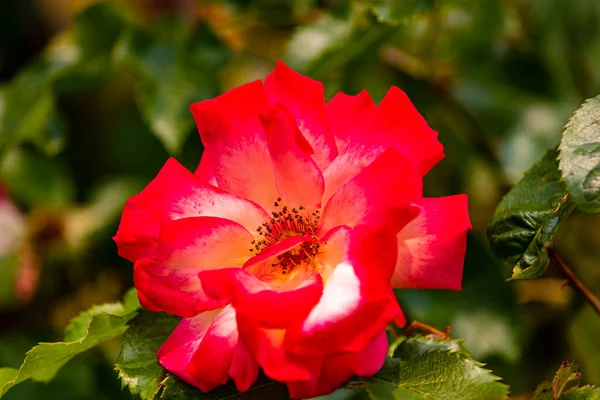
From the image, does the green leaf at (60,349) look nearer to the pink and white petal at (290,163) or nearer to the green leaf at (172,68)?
the pink and white petal at (290,163)

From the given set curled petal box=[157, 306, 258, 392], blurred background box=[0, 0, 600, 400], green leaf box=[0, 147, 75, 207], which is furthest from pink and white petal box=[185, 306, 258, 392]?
green leaf box=[0, 147, 75, 207]

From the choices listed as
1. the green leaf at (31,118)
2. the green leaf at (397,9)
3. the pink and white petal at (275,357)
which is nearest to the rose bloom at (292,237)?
the pink and white petal at (275,357)

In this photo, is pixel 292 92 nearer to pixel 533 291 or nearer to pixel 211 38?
pixel 211 38

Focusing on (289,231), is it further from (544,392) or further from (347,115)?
(544,392)

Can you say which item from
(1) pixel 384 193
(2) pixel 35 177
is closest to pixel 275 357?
(1) pixel 384 193

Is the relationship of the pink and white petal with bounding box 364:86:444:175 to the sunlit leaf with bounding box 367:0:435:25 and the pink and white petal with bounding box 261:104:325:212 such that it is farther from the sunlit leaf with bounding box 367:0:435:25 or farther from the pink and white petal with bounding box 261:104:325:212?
the sunlit leaf with bounding box 367:0:435:25
